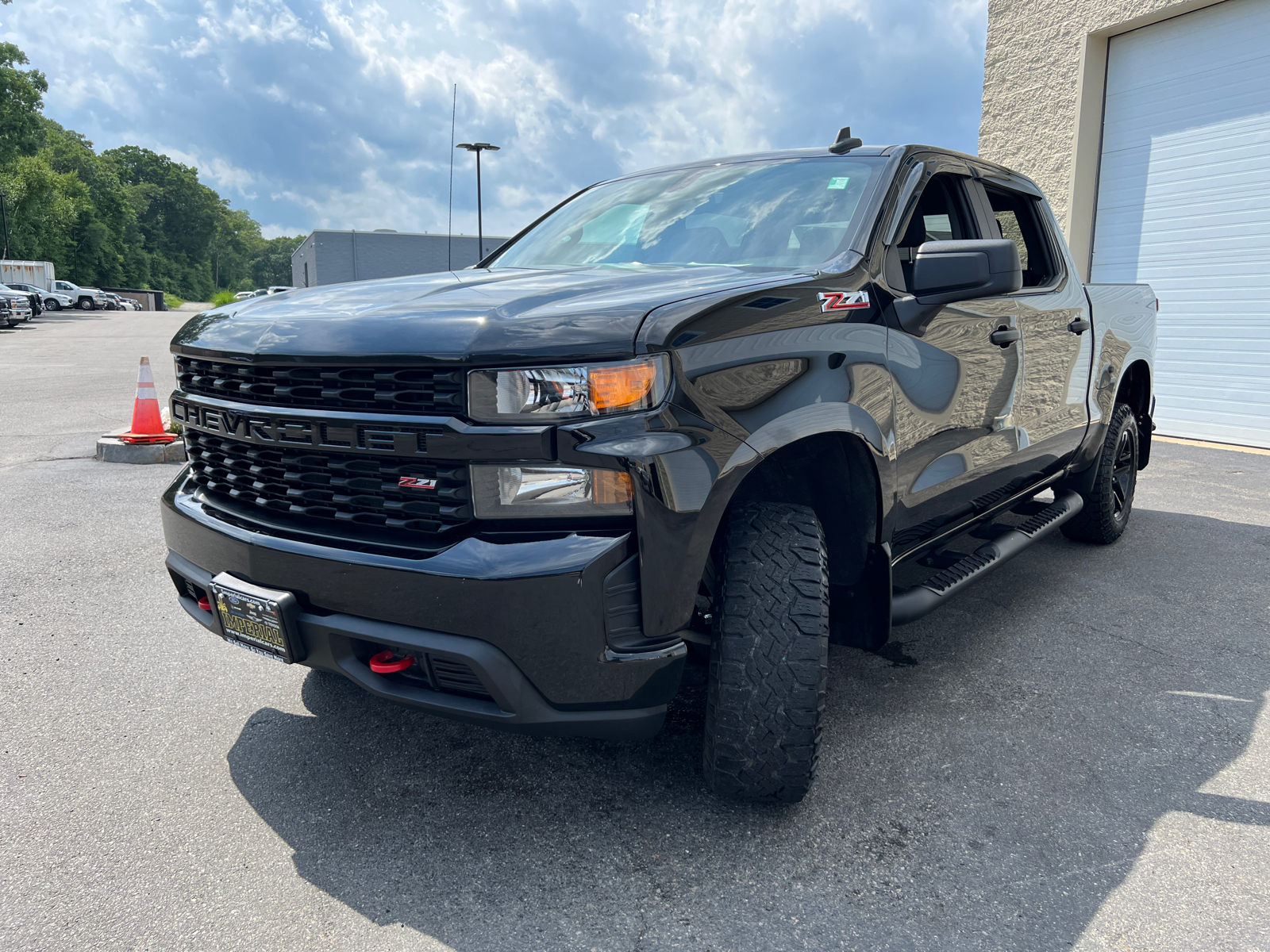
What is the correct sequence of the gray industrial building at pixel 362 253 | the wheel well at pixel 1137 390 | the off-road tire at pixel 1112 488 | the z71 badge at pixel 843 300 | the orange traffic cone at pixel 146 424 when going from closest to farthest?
the z71 badge at pixel 843 300 → the off-road tire at pixel 1112 488 → the wheel well at pixel 1137 390 → the orange traffic cone at pixel 146 424 → the gray industrial building at pixel 362 253

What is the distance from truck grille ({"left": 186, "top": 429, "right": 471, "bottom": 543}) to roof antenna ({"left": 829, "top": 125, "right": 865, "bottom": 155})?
1.90m

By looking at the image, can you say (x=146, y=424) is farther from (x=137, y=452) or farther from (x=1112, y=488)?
(x=1112, y=488)

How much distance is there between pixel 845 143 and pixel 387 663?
2.24 meters

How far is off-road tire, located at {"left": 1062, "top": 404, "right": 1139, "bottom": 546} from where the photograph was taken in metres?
4.52

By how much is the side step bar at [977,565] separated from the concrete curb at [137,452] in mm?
5773

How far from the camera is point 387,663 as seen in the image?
1.98 m

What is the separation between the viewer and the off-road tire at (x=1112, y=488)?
14.8 feet

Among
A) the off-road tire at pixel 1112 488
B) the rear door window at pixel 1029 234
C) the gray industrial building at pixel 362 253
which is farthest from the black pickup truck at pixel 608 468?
the gray industrial building at pixel 362 253

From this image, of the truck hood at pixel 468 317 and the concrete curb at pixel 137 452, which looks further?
the concrete curb at pixel 137 452

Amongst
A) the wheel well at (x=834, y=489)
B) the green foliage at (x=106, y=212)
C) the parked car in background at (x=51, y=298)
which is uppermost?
the green foliage at (x=106, y=212)

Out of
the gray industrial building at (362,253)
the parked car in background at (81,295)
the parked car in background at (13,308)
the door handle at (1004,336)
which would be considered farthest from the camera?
the parked car in background at (81,295)

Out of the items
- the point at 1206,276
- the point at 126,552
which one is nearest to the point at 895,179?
the point at 126,552

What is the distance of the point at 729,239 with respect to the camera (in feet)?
9.19

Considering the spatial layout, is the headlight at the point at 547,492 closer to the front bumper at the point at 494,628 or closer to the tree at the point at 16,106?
the front bumper at the point at 494,628
